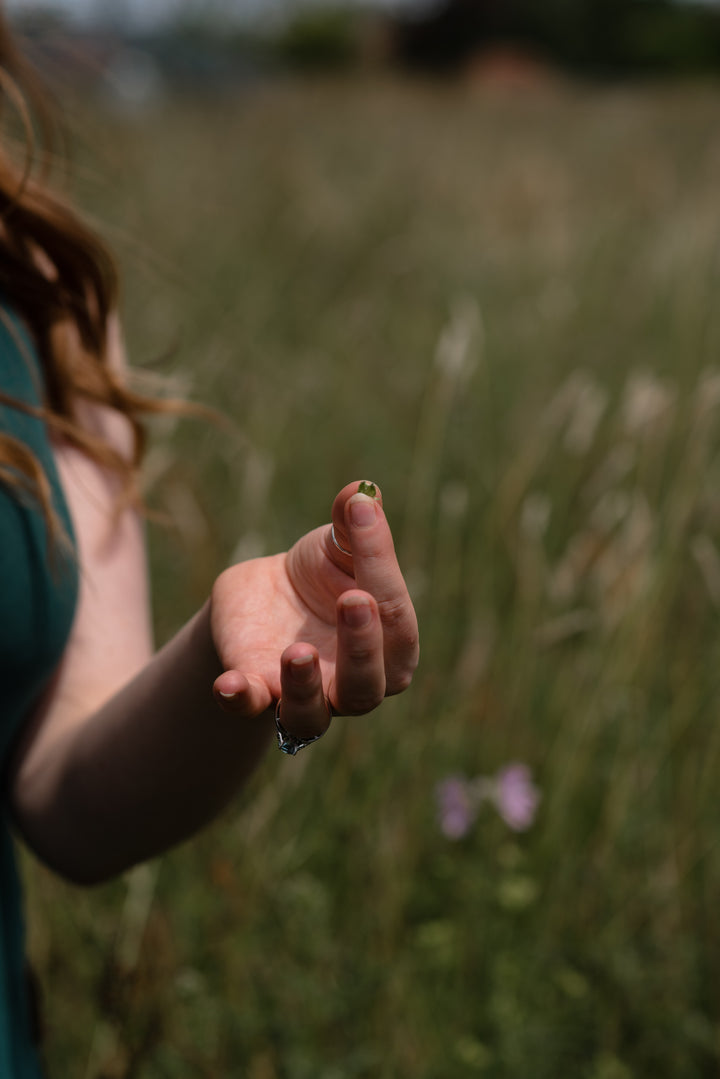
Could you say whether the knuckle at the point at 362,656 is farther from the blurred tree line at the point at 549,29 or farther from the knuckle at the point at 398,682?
the blurred tree line at the point at 549,29

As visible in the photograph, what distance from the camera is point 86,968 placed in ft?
4.26

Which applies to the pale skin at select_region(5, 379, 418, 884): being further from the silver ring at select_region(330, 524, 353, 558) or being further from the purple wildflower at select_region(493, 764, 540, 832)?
the purple wildflower at select_region(493, 764, 540, 832)

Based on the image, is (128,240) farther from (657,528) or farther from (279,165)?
(279,165)

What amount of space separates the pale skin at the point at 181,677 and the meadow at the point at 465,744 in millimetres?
265

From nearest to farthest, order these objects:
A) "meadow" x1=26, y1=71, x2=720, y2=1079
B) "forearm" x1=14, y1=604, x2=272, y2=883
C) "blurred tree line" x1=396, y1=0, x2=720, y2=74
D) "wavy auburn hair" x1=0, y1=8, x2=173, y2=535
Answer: "forearm" x1=14, y1=604, x2=272, y2=883 < "wavy auburn hair" x1=0, y1=8, x2=173, y2=535 < "meadow" x1=26, y1=71, x2=720, y2=1079 < "blurred tree line" x1=396, y1=0, x2=720, y2=74

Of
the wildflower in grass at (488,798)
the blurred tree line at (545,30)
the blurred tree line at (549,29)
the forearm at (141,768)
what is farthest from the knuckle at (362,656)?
→ the blurred tree line at (549,29)

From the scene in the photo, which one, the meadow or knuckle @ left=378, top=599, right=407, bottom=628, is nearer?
knuckle @ left=378, top=599, right=407, bottom=628

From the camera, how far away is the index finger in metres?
0.52

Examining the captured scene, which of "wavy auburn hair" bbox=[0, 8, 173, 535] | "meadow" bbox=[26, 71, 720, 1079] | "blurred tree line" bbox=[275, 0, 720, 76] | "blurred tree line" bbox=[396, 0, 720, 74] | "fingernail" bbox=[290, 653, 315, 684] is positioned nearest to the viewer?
"fingernail" bbox=[290, 653, 315, 684]

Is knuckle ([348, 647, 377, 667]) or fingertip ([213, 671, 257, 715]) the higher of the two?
knuckle ([348, 647, 377, 667])

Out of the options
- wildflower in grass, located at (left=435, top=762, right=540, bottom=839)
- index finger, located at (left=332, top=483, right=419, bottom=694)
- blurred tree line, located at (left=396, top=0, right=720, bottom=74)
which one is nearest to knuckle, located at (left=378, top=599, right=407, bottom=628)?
index finger, located at (left=332, top=483, right=419, bottom=694)

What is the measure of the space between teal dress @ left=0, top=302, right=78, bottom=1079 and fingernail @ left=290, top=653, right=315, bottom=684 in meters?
0.40

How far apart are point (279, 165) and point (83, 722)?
494 centimetres

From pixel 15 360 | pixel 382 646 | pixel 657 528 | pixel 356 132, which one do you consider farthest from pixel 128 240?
pixel 356 132
